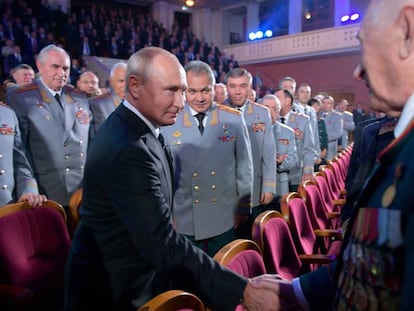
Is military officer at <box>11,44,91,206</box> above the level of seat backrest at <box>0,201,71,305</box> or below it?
above

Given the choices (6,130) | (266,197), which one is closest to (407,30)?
(6,130)

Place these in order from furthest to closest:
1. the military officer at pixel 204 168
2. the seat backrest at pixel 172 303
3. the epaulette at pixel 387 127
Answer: the military officer at pixel 204 168 < the epaulette at pixel 387 127 < the seat backrest at pixel 172 303

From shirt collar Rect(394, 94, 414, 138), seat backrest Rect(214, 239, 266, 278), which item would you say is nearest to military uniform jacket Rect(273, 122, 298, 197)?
seat backrest Rect(214, 239, 266, 278)

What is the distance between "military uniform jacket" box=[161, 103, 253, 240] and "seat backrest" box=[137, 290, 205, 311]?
1.30 m

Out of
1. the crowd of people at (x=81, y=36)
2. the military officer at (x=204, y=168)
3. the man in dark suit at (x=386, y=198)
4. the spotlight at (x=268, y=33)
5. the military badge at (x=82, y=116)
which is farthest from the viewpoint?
the spotlight at (x=268, y=33)

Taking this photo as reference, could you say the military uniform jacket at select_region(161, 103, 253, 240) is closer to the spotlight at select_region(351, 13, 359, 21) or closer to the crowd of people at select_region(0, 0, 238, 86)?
the crowd of people at select_region(0, 0, 238, 86)

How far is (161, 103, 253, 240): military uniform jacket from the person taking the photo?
2365 mm

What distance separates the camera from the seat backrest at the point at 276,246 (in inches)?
66.0

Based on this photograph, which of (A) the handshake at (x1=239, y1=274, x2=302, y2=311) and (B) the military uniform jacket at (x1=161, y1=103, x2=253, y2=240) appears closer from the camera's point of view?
(A) the handshake at (x1=239, y1=274, x2=302, y2=311)

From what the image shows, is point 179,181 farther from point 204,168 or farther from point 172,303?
point 172,303

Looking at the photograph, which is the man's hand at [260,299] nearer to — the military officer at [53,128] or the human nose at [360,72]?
the human nose at [360,72]

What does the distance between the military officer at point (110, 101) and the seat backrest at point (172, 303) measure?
246cm

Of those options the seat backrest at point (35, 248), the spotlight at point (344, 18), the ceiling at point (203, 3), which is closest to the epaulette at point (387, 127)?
the seat backrest at point (35, 248)

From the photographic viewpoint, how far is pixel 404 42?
2.23 feet
